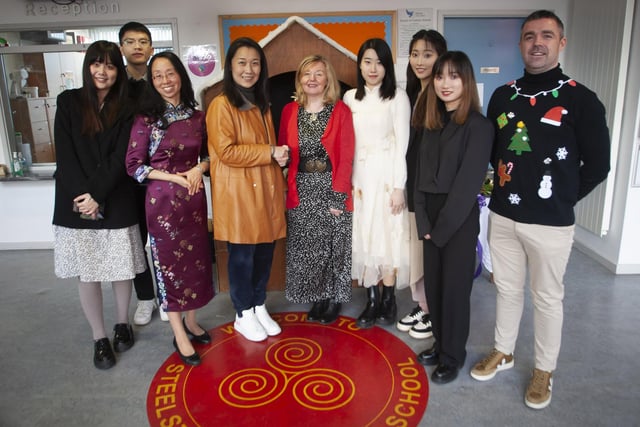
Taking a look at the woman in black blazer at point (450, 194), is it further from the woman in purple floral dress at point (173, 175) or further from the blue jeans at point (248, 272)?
the woman in purple floral dress at point (173, 175)

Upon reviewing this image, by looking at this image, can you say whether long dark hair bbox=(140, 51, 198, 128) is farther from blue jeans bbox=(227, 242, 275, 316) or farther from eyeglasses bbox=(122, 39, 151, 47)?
blue jeans bbox=(227, 242, 275, 316)

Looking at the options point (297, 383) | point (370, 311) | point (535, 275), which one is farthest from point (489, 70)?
point (297, 383)

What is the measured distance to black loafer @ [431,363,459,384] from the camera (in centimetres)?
214

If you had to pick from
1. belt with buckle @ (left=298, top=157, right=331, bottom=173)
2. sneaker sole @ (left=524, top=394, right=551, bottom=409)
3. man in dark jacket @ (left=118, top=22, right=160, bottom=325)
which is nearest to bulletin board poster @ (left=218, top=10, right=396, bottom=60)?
man in dark jacket @ (left=118, top=22, right=160, bottom=325)

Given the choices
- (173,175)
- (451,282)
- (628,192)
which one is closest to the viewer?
(451,282)

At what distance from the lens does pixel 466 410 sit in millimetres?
1968

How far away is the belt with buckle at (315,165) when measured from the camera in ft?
7.95

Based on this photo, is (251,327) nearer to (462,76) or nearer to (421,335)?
(421,335)

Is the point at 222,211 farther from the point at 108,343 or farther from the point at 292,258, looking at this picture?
the point at 108,343

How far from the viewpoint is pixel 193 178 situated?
219cm

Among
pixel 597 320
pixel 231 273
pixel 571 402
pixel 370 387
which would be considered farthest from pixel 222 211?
pixel 597 320

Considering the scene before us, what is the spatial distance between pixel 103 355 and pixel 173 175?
1005 mm

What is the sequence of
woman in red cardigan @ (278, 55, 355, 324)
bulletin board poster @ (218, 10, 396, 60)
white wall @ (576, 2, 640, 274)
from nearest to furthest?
woman in red cardigan @ (278, 55, 355, 324), white wall @ (576, 2, 640, 274), bulletin board poster @ (218, 10, 396, 60)

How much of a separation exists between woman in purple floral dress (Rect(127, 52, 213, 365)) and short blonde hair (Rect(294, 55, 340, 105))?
53cm
